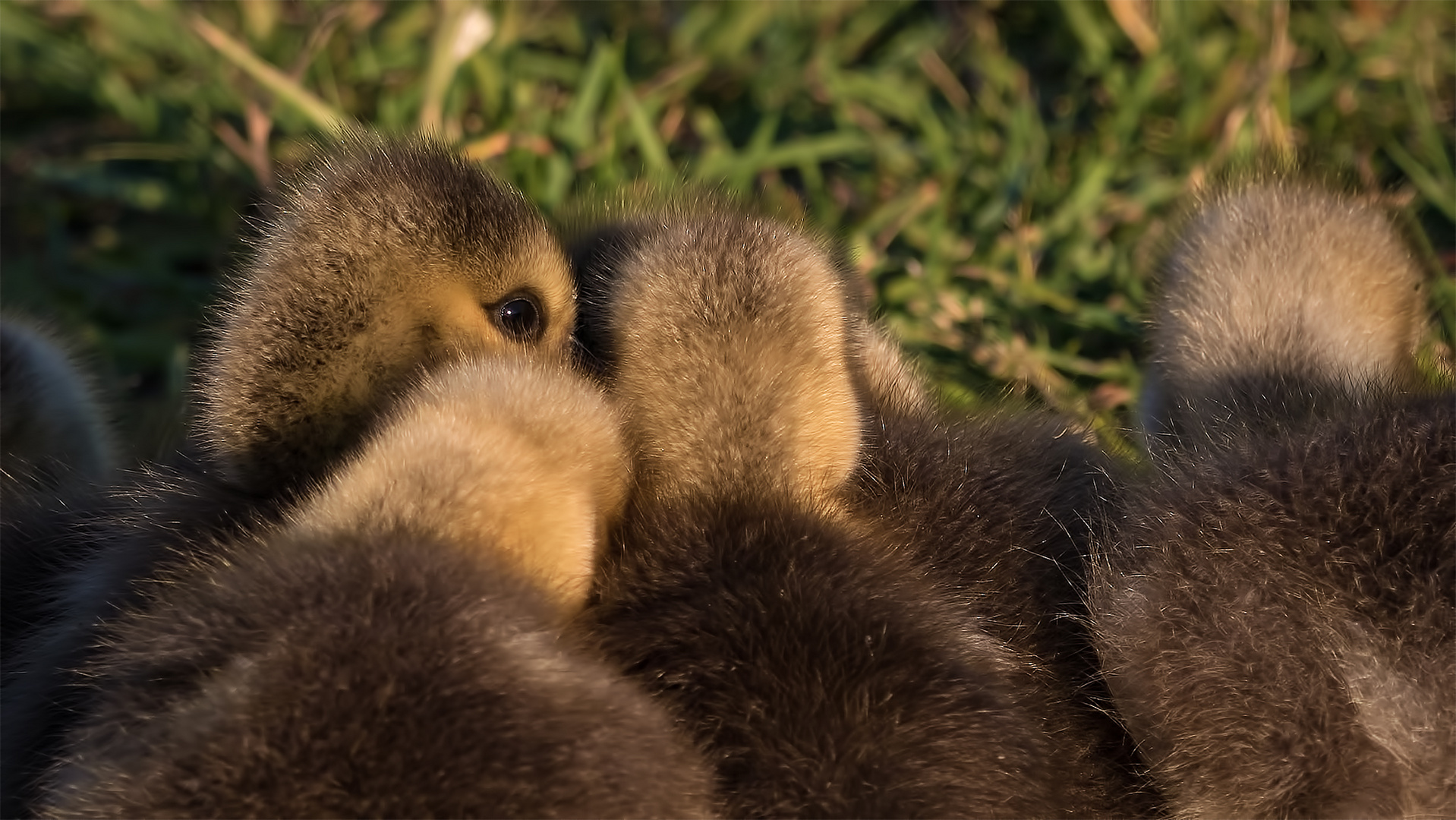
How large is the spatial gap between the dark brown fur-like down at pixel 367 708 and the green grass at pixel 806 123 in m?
1.06

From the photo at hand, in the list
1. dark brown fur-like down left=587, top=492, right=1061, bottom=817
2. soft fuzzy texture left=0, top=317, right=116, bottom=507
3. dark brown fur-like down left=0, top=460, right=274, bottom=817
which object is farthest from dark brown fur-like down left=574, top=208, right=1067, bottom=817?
soft fuzzy texture left=0, top=317, right=116, bottom=507

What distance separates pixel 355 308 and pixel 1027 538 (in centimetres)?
57

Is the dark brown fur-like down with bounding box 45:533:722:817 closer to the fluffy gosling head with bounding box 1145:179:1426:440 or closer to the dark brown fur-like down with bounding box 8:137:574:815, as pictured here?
the dark brown fur-like down with bounding box 8:137:574:815

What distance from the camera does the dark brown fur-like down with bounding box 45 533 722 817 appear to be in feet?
2.95

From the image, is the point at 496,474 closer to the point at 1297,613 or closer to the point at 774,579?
the point at 774,579

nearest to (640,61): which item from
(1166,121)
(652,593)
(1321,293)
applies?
(1166,121)

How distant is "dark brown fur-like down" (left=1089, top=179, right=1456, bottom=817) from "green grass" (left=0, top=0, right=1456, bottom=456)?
32.1 inches

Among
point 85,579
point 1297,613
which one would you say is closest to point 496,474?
point 85,579

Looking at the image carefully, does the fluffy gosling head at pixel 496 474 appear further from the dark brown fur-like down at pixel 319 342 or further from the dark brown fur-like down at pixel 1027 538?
the dark brown fur-like down at pixel 1027 538

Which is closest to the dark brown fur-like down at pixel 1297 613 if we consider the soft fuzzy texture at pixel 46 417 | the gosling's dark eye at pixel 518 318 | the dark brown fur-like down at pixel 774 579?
the dark brown fur-like down at pixel 774 579

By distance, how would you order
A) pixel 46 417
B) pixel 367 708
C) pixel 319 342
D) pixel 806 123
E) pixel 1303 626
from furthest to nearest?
pixel 806 123, pixel 46 417, pixel 319 342, pixel 1303 626, pixel 367 708

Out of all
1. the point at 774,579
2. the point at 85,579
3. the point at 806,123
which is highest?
the point at 774,579

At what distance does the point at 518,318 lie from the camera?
1.26 m

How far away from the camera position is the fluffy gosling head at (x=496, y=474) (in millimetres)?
1047
